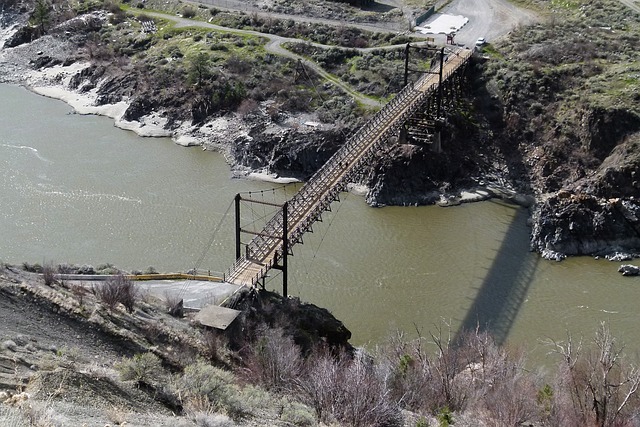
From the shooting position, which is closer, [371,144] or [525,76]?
[371,144]

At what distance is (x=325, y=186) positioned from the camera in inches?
1372

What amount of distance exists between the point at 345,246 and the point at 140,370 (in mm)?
21475

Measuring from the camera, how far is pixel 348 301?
116 feet

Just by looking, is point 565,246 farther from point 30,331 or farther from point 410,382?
point 30,331

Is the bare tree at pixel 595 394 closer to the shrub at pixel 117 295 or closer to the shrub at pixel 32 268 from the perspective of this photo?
the shrub at pixel 117 295

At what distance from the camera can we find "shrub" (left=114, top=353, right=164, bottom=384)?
19.7m

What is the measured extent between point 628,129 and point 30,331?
36915 millimetres

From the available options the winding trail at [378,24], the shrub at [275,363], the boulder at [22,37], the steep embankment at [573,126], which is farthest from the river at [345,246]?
the boulder at [22,37]

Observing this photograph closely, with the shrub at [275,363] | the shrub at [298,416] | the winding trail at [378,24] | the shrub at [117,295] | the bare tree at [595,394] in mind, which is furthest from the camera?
the winding trail at [378,24]

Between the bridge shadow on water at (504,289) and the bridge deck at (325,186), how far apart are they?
8253mm

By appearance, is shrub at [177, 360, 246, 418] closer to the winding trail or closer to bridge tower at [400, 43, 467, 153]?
bridge tower at [400, 43, 467, 153]

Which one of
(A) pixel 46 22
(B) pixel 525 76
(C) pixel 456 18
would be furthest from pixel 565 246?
(A) pixel 46 22

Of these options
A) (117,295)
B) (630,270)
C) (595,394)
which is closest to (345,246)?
(630,270)

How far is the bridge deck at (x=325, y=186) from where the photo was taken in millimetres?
30109
